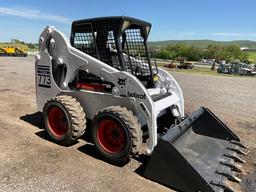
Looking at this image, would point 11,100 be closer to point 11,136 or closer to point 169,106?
point 11,136

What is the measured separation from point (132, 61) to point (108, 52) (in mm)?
801

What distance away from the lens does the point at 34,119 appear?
7.50 m

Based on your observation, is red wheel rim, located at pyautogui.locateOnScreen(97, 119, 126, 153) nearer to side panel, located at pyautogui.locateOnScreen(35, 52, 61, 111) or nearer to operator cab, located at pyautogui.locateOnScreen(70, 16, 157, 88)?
operator cab, located at pyautogui.locateOnScreen(70, 16, 157, 88)

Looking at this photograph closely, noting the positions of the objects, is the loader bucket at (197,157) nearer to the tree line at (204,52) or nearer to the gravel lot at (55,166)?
the gravel lot at (55,166)

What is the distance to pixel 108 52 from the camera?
5.59 m

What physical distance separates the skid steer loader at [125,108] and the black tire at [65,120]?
18 millimetres

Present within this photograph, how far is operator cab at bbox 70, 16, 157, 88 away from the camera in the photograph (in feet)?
17.8

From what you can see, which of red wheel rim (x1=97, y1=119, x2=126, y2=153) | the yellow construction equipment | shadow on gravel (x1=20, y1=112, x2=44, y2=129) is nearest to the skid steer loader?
red wheel rim (x1=97, y1=119, x2=126, y2=153)

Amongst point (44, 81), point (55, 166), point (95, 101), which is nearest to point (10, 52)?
point (44, 81)

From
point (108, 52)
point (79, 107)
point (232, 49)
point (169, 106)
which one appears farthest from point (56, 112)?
point (232, 49)

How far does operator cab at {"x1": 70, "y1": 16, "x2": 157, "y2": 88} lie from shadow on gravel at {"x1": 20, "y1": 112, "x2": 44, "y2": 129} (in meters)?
1.97

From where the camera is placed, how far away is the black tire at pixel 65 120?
537 cm

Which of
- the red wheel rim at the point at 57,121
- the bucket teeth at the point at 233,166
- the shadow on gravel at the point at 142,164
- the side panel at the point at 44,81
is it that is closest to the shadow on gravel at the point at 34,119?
the side panel at the point at 44,81

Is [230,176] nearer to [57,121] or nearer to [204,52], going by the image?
[57,121]
